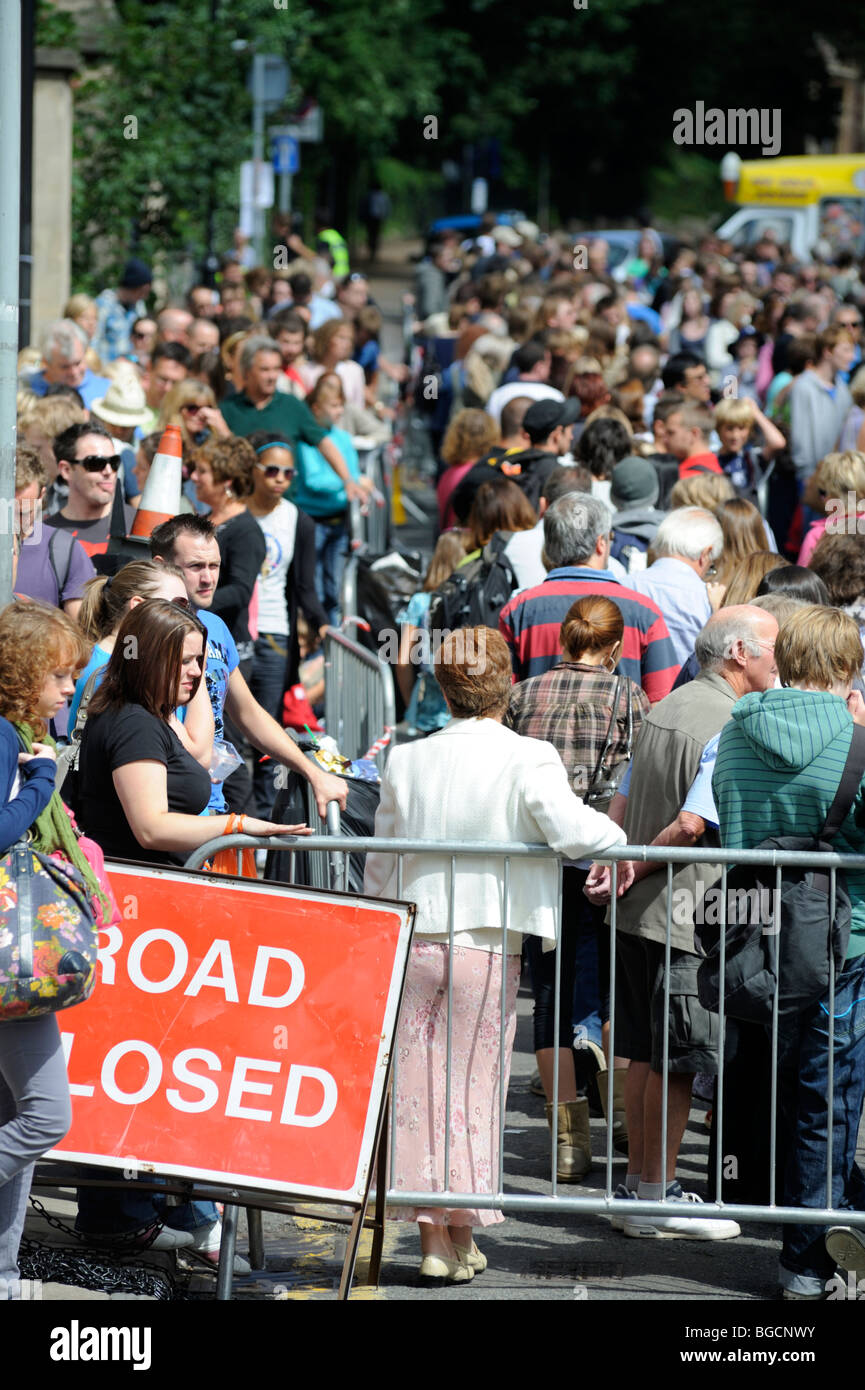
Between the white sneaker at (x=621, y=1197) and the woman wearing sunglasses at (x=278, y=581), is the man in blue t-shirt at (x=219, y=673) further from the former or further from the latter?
the woman wearing sunglasses at (x=278, y=581)

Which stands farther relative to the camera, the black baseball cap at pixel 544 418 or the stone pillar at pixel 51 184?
the stone pillar at pixel 51 184

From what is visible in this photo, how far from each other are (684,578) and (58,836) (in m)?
3.36

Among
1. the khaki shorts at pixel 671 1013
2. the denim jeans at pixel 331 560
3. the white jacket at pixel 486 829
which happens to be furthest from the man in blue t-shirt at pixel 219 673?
the denim jeans at pixel 331 560

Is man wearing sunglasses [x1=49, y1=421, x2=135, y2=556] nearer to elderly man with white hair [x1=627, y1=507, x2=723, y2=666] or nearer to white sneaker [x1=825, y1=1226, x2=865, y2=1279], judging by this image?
elderly man with white hair [x1=627, y1=507, x2=723, y2=666]

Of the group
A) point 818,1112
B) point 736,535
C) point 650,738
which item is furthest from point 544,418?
point 818,1112

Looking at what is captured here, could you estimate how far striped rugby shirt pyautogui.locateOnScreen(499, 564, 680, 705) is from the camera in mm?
6562

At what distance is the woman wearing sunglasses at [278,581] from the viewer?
324 inches

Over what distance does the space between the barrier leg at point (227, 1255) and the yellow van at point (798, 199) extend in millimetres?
26092

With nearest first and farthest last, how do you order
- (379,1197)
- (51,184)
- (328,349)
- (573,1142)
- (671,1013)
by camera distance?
(379,1197) < (671,1013) < (573,1142) < (328,349) < (51,184)

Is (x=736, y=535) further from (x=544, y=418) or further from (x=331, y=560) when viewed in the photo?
(x=331, y=560)

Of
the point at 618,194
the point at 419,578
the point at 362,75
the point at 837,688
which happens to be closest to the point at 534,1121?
the point at 837,688

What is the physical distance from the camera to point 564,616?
657 centimetres
